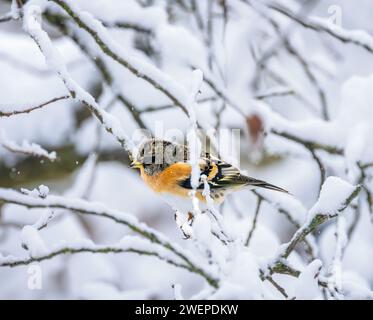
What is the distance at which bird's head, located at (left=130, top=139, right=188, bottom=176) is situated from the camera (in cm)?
321

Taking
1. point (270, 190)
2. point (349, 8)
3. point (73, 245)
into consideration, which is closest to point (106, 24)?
point (270, 190)

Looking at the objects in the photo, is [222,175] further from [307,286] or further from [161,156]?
[307,286]

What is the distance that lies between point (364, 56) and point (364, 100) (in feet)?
9.62

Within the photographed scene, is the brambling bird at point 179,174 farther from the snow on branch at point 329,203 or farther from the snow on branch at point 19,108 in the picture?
the snow on branch at point 329,203

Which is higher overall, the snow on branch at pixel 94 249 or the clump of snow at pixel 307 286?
the snow on branch at pixel 94 249

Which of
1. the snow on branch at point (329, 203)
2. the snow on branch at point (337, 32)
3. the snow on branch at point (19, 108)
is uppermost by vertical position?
the snow on branch at point (337, 32)

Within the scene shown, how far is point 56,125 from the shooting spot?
4.12m

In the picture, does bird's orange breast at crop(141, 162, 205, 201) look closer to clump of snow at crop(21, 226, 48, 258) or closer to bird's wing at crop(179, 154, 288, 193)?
bird's wing at crop(179, 154, 288, 193)

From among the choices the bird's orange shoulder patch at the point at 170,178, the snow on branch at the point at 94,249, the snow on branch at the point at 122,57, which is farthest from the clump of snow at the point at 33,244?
the bird's orange shoulder patch at the point at 170,178

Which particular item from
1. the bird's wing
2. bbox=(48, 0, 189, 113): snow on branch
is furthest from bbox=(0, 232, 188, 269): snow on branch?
the bird's wing

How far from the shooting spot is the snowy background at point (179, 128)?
1851 mm

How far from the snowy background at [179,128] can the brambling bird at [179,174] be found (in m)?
0.12

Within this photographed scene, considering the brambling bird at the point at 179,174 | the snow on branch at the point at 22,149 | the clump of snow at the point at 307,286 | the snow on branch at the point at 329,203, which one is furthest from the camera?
the brambling bird at the point at 179,174

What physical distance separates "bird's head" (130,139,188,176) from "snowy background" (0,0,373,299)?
7.0 inches
